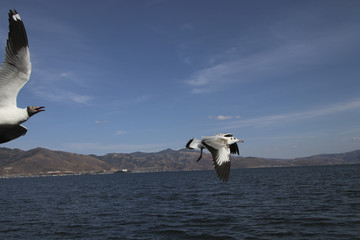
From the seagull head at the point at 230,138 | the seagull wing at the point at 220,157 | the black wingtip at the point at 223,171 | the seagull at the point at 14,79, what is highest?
the seagull at the point at 14,79

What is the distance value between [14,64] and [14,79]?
0.25 metres

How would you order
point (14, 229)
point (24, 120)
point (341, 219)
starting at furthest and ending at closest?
1. point (14, 229)
2. point (341, 219)
3. point (24, 120)

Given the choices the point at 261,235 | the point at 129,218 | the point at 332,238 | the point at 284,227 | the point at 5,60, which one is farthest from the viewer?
the point at 129,218

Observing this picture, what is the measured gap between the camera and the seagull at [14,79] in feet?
12.0

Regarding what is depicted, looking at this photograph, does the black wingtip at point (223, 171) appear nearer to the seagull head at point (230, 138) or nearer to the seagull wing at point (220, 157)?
the seagull wing at point (220, 157)

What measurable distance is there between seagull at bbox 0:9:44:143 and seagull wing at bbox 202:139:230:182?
3973 mm

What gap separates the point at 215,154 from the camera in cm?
622

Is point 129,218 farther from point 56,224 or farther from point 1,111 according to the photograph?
point 1,111

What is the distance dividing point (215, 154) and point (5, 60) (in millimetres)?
4710

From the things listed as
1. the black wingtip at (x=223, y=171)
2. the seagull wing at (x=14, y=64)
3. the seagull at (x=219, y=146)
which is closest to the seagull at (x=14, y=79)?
the seagull wing at (x=14, y=64)

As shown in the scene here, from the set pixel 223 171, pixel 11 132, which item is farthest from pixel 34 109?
pixel 223 171

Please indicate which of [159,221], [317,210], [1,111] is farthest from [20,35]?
[317,210]

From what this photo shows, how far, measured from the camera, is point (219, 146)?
255 inches

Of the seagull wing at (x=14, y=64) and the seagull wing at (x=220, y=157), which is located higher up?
the seagull wing at (x=14, y=64)
